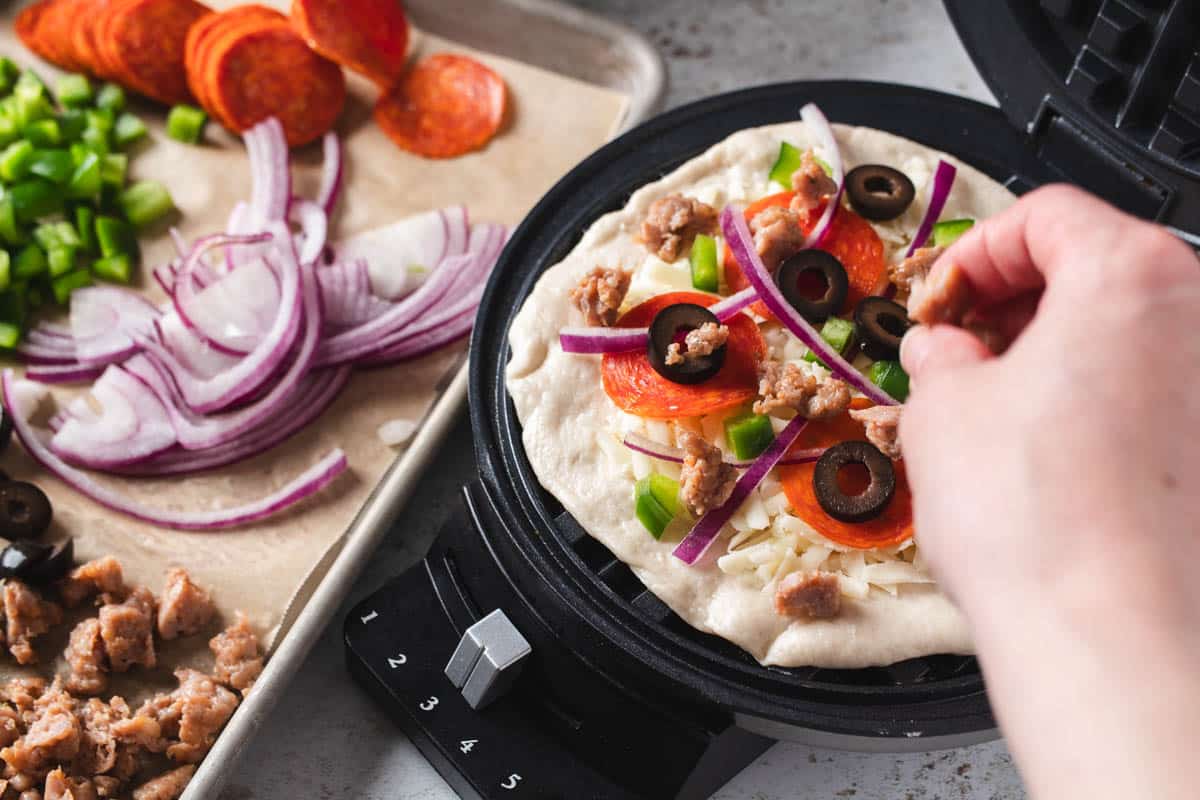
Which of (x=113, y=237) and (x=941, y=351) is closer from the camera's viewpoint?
(x=941, y=351)

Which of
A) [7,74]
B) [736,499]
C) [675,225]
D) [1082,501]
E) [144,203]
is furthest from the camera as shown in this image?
[7,74]

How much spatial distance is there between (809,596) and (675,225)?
2.31ft

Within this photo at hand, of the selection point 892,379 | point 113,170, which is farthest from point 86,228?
point 892,379

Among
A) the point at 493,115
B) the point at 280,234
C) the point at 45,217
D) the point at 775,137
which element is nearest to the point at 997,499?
the point at 775,137

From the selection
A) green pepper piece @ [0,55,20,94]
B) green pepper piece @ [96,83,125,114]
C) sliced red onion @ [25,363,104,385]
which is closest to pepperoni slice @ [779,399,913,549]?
sliced red onion @ [25,363,104,385]

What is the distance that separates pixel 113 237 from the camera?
2736 millimetres

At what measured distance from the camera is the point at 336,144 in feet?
9.66

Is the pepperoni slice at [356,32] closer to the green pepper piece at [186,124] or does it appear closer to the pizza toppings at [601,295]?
the green pepper piece at [186,124]

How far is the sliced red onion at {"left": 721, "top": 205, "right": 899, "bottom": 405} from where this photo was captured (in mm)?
1914

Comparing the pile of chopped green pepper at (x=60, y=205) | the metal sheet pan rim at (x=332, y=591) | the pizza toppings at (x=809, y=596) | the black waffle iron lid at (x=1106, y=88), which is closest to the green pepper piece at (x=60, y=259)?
the pile of chopped green pepper at (x=60, y=205)

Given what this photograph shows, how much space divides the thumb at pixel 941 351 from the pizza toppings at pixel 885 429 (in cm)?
53

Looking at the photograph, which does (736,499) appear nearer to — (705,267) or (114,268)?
(705,267)

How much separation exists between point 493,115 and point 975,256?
1.83 meters

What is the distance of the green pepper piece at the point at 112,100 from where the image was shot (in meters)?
2.99
